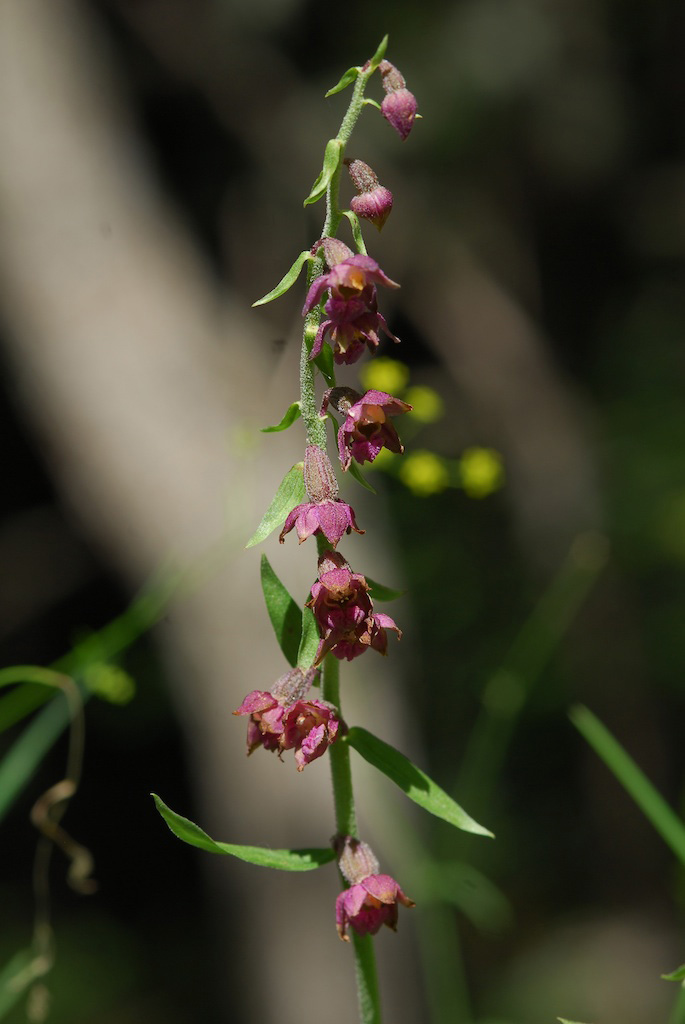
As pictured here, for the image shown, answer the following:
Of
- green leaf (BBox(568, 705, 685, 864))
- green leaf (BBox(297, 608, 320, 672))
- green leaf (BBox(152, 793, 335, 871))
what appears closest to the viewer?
green leaf (BBox(152, 793, 335, 871))

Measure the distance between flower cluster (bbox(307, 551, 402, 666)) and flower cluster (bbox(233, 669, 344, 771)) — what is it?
0.05m

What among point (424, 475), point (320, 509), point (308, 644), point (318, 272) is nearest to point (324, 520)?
point (320, 509)

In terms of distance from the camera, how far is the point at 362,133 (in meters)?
5.87

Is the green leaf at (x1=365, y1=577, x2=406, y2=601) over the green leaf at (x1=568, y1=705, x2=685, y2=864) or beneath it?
over

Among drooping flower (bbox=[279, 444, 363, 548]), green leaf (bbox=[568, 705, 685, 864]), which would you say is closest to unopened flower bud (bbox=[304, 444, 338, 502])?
drooping flower (bbox=[279, 444, 363, 548])

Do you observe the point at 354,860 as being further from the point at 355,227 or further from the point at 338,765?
the point at 355,227

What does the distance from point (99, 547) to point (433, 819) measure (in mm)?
1801

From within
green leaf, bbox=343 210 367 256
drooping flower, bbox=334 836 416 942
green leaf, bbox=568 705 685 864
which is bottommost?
green leaf, bbox=568 705 685 864

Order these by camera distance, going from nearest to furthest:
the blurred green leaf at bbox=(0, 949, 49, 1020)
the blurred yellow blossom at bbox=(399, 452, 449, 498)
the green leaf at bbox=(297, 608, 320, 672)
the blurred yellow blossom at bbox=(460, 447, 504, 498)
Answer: the green leaf at bbox=(297, 608, 320, 672), the blurred green leaf at bbox=(0, 949, 49, 1020), the blurred yellow blossom at bbox=(399, 452, 449, 498), the blurred yellow blossom at bbox=(460, 447, 504, 498)

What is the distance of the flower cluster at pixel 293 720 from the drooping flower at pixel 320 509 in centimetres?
16

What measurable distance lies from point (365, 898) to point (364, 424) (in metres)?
0.51

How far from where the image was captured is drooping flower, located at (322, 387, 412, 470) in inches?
40.9

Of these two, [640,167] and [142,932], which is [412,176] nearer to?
[640,167]

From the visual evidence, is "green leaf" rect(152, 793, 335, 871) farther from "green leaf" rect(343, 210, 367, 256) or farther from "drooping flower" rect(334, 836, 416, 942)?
"green leaf" rect(343, 210, 367, 256)
